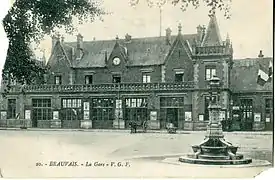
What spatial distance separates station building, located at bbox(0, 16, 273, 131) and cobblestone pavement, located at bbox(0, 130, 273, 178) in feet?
0.20

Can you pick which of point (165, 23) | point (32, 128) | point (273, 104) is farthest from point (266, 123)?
point (32, 128)

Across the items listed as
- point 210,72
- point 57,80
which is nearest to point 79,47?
point 57,80

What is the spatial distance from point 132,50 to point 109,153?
40 centimetres

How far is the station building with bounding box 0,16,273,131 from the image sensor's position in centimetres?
275

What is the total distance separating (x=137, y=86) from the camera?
283cm

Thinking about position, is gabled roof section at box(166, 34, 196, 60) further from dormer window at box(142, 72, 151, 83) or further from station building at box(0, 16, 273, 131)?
dormer window at box(142, 72, 151, 83)

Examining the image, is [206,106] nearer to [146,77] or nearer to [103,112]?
[146,77]

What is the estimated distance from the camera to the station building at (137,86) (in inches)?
108

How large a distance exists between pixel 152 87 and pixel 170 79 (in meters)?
0.08

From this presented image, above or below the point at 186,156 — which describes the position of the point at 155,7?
above

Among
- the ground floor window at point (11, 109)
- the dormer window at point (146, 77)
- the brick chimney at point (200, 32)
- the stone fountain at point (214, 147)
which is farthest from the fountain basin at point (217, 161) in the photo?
the ground floor window at point (11, 109)

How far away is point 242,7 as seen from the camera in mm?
2682

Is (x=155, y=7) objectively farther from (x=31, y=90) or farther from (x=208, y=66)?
(x=31, y=90)

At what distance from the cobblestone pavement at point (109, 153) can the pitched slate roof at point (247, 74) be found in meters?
0.18
